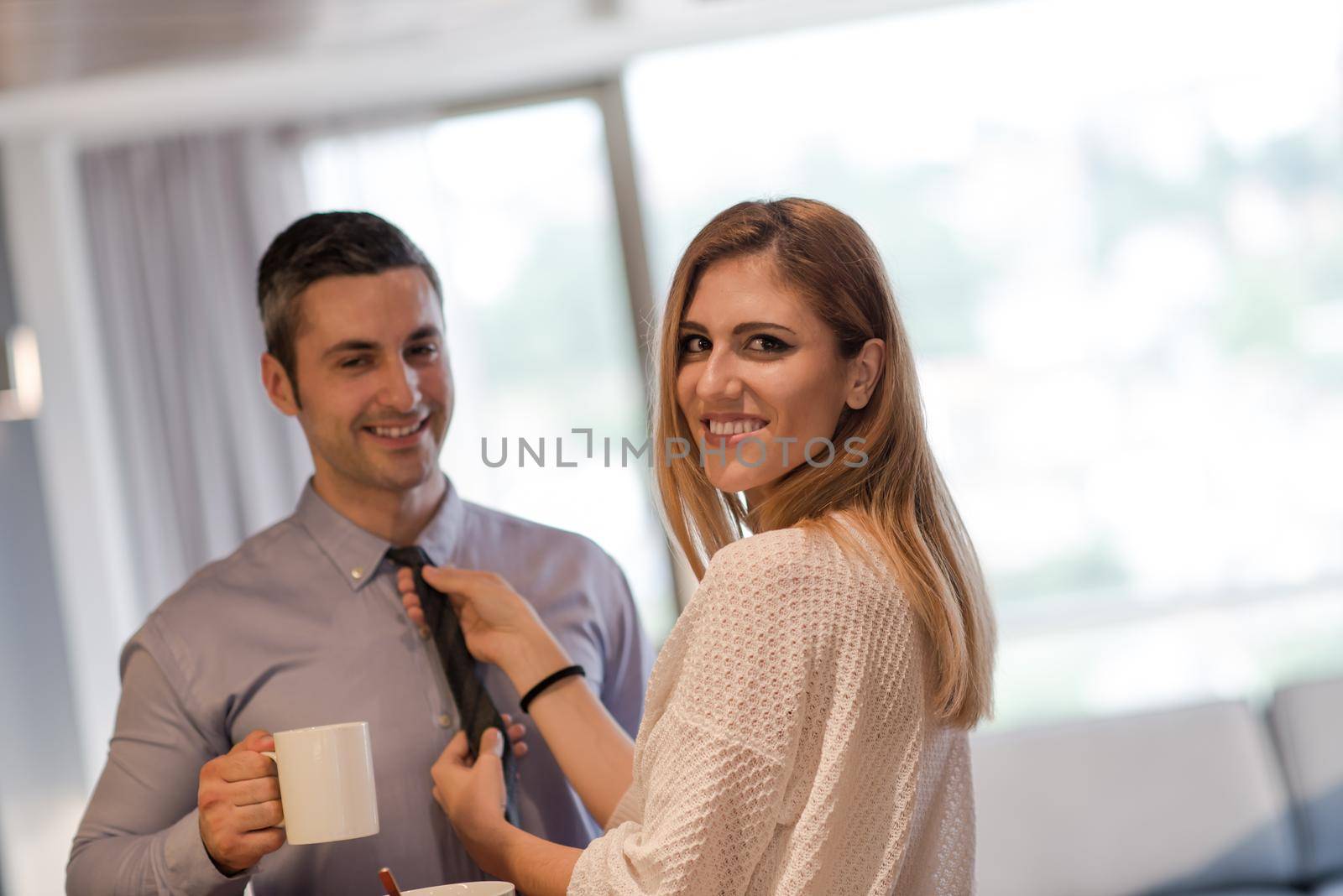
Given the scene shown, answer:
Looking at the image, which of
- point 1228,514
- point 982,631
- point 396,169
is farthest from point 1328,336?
point 982,631

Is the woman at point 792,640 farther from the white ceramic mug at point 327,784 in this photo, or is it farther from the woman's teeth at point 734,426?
the white ceramic mug at point 327,784

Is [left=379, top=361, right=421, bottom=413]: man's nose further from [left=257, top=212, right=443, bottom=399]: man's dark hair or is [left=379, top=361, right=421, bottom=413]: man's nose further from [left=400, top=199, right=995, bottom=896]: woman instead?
[left=400, top=199, right=995, bottom=896]: woman

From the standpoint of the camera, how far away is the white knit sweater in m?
1.15

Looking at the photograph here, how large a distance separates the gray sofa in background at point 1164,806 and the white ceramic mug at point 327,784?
1.80m

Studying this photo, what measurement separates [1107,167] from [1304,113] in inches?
31.2

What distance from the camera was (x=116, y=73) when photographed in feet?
12.5

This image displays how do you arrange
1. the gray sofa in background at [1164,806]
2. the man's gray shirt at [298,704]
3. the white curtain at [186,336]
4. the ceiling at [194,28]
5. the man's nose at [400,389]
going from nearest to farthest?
1. the man's gray shirt at [298,704]
2. the man's nose at [400,389]
3. the gray sofa in background at [1164,806]
4. the ceiling at [194,28]
5. the white curtain at [186,336]

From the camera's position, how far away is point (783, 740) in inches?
45.2

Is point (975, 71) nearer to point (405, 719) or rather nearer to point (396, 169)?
point (396, 169)

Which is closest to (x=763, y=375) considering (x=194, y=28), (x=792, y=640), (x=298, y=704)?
(x=792, y=640)

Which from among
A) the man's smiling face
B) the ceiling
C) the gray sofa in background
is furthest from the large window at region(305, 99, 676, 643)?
the man's smiling face

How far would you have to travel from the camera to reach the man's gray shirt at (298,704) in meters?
1.56

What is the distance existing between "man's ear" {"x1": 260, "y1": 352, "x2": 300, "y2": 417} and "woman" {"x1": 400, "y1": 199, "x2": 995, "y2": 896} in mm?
558

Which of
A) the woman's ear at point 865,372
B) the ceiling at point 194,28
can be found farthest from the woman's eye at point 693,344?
the ceiling at point 194,28
